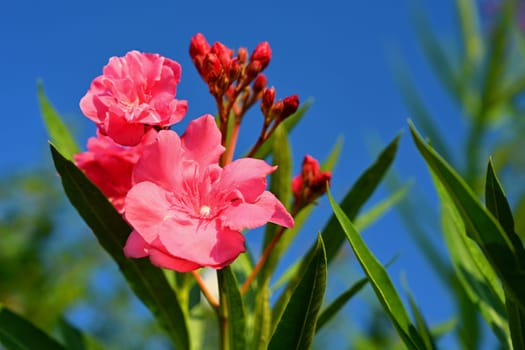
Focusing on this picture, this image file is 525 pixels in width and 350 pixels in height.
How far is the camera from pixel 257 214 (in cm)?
74

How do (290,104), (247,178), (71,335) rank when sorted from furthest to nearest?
(71,335)
(290,104)
(247,178)

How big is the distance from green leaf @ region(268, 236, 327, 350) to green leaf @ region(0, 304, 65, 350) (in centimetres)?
37

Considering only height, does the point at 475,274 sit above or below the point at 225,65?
below

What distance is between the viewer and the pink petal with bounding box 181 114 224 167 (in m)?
0.80

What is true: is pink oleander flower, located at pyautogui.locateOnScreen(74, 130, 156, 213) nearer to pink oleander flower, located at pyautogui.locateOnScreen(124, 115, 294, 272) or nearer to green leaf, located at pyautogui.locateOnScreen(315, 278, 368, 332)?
pink oleander flower, located at pyautogui.locateOnScreen(124, 115, 294, 272)

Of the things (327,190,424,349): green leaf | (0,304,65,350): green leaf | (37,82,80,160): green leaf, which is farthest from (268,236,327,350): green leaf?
(37,82,80,160): green leaf

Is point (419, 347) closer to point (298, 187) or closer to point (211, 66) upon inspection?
point (298, 187)

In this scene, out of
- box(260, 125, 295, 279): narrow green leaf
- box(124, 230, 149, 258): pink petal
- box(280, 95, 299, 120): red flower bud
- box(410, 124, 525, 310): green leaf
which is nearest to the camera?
box(410, 124, 525, 310): green leaf

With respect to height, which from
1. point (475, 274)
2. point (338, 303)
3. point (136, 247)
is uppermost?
point (136, 247)

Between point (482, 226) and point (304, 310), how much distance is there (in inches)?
7.9

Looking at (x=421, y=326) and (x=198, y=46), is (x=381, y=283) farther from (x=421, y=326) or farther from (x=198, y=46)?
(x=198, y=46)

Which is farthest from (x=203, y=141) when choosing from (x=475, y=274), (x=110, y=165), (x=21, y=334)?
(x=475, y=274)

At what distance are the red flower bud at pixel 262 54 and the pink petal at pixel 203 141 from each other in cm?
18

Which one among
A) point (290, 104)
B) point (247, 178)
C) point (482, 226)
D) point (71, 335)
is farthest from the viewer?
point (71, 335)
